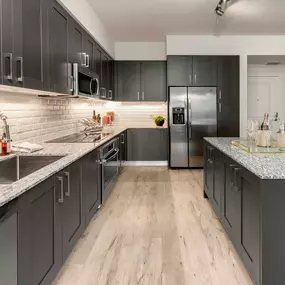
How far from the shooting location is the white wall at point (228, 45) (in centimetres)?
641

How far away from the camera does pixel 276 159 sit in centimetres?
235

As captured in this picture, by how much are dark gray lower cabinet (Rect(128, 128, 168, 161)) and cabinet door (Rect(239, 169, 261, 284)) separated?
4503 millimetres

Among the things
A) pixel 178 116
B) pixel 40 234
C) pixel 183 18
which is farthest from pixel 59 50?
pixel 178 116

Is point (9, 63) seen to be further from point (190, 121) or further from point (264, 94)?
point (264, 94)

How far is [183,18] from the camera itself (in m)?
5.21

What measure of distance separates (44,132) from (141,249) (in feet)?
5.56

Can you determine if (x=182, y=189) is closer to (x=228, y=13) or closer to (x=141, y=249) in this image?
(x=141, y=249)

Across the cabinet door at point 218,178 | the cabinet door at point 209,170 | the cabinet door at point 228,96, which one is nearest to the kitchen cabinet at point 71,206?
the cabinet door at point 218,178

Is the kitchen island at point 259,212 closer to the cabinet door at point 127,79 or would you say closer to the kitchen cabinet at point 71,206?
the kitchen cabinet at point 71,206

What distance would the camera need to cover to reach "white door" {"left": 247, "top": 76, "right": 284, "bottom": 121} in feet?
25.6

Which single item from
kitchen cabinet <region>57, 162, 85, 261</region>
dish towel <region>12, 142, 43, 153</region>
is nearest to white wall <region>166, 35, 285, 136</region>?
dish towel <region>12, 142, 43, 153</region>

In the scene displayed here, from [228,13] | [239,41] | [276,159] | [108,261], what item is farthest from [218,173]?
[239,41]

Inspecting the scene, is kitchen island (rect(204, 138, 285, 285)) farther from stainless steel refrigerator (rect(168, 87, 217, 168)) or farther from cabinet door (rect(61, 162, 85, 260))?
stainless steel refrigerator (rect(168, 87, 217, 168))

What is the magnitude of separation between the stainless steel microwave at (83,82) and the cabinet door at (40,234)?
172cm
